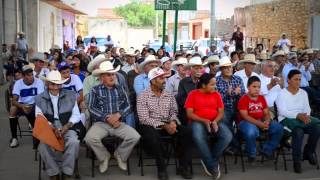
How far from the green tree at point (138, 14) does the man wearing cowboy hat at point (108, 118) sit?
93.1m

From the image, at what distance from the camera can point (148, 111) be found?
23.6 ft

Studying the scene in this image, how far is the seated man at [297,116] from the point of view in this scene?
7.33m

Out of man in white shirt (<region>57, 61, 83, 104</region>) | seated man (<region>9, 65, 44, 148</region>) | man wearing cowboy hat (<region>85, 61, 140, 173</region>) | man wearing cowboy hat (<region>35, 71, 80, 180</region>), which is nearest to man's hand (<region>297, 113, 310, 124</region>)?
man wearing cowboy hat (<region>85, 61, 140, 173</region>)

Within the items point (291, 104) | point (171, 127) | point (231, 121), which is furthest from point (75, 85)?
point (291, 104)

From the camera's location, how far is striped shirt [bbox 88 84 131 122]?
7188mm

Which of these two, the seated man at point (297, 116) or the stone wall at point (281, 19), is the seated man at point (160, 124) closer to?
the seated man at point (297, 116)

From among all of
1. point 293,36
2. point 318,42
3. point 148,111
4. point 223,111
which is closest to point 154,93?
point 148,111

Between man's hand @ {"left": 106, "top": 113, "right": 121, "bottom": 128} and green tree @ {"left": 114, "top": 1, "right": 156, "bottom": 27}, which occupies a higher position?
green tree @ {"left": 114, "top": 1, "right": 156, "bottom": 27}

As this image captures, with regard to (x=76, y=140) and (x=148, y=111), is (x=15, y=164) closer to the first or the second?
(x=76, y=140)

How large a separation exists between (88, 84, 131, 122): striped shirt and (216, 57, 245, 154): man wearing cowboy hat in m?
1.58

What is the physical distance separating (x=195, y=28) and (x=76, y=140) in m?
64.0

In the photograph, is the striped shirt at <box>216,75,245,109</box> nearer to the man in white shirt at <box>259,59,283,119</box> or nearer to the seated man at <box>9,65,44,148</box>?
the man in white shirt at <box>259,59,283,119</box>

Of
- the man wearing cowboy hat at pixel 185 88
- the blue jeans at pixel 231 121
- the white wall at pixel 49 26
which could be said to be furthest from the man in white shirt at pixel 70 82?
the white wall at pixel 49 26

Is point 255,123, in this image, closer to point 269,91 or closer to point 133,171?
point 269,91
